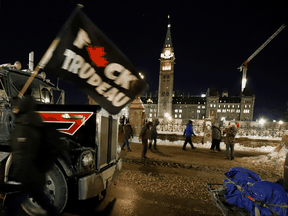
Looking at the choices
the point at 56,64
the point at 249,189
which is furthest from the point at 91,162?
the point at 249,189

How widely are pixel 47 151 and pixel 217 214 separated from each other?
377 centimetres

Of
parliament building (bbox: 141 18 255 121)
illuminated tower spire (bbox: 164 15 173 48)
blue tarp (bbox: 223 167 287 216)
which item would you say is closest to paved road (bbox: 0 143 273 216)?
blue tarp (bbox: 223 167 287 216)

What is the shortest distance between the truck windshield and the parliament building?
76.5 m

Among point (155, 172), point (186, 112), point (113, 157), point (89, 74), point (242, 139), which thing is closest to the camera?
point (89, 74)

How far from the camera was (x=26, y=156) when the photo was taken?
2150 millimetres

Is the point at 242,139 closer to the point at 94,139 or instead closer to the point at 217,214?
the point at 217,214

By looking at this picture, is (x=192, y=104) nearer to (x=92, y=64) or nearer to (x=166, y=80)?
(x=166, y=80)

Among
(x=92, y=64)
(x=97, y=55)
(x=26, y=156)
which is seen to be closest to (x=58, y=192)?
(x=26, y=156)

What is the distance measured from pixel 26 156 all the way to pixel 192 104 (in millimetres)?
90696

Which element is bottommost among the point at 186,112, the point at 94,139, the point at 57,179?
the point at 186,112

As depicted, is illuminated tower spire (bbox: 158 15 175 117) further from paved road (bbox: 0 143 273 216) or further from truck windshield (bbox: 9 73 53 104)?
truck windshield (bbox: 9 73 53 104)

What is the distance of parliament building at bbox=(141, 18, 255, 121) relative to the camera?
266ft

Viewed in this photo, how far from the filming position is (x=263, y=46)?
67688 millimetres

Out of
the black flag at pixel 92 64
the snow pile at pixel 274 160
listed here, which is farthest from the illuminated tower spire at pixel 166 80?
the black flag at pixel 92 64
